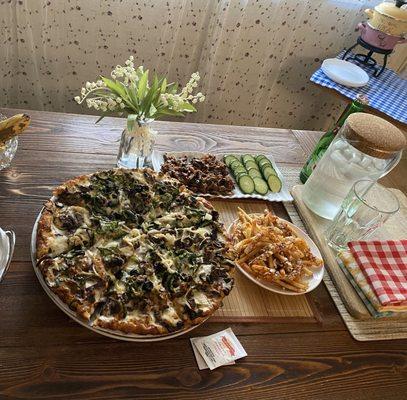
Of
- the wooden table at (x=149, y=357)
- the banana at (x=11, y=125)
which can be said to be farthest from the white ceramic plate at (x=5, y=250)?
the banana at (x=11, y=125)

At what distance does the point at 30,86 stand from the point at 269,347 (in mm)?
2157

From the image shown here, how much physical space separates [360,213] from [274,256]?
1.11ft

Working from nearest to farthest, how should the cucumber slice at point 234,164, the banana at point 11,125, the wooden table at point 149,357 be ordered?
the wooden table at point 149,357 < the banana at point 11,125 < the cucumber slice at point 234,164

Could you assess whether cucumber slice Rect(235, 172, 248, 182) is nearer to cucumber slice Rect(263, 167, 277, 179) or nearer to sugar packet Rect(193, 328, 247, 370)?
cucumber slice Rect(263, 167, 277, 179)

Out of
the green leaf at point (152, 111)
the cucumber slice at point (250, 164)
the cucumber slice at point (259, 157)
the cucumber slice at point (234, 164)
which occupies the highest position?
the green leaf at point (152, 111)

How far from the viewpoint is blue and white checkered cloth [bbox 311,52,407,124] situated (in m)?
2.22

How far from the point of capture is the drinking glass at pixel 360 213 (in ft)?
4.05

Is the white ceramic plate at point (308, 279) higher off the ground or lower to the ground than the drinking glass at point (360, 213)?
lower

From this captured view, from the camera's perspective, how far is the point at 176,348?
93cm

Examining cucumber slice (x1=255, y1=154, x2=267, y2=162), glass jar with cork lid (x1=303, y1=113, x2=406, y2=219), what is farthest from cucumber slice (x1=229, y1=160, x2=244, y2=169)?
glass jar with cork lid (x1=303, y1=113, x2=406, y2=219)

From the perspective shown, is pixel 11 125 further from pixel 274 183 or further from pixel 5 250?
pixel 274 183

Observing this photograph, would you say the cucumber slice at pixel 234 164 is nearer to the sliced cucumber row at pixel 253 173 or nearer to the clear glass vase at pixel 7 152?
the sliced cucumber row at pixel 253 173

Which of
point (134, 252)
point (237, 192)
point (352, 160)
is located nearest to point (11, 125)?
point (134, 252)

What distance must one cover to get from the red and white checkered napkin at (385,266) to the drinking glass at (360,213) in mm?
77
